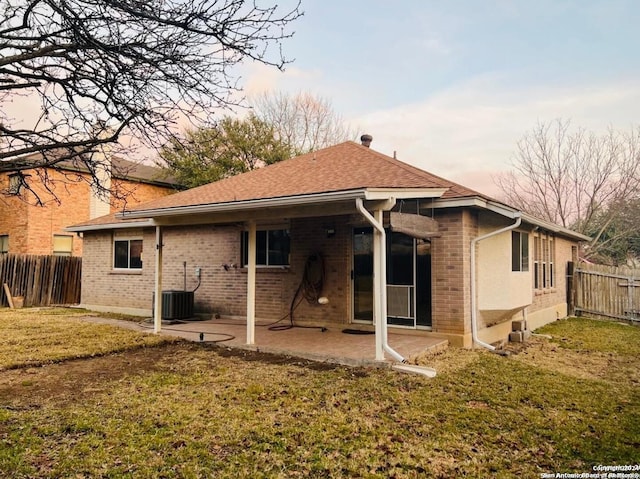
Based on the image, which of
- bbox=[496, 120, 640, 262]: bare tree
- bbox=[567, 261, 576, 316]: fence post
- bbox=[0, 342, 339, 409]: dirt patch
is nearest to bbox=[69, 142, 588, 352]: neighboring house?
bbox=[0, 342, 339, 409]: dirt patch

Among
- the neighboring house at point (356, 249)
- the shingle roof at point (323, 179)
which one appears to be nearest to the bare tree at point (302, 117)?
the neighboring house at point (356, 249)

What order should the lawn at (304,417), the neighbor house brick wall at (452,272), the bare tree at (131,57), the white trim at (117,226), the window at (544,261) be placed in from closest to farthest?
the lawn at (304,417)
the bare tree at (131,57)
the neighbor house brick wall at (452,272)
the window at (544,261)
the white trim at (117,226)

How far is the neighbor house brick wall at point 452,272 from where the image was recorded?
319 inches

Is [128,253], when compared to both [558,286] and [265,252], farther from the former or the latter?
[558,286]

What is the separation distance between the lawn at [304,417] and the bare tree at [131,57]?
8.75ft

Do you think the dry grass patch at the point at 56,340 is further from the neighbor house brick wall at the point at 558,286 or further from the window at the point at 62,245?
the neighbor house brick wall at the point at 558,286

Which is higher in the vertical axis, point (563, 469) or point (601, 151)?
point (601, 151)

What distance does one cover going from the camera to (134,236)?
45.2ft

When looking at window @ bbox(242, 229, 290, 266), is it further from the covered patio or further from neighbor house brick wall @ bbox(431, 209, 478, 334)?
neighbor house brick wall @ bbox(431, 209, 478, 334)

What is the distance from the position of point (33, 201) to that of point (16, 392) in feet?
52.6

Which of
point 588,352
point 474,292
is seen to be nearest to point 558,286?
point 588,352

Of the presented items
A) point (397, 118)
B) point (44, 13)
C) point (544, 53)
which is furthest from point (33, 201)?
point (544, 53)

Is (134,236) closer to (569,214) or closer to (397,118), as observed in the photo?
(397,118)

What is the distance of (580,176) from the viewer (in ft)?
77.9
